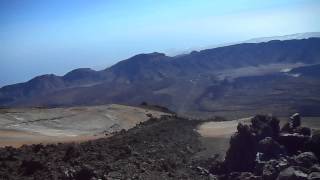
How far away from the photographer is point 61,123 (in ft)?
113

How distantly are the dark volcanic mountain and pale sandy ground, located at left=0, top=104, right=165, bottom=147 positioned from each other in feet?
157

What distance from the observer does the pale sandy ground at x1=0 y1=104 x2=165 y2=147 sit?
28642 millimetres

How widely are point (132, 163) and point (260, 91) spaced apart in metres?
97.0

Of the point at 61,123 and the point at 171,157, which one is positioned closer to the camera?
the point at 171,157

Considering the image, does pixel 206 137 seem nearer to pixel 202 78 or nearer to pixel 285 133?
pixel 285 133

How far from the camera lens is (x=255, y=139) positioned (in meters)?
30.1

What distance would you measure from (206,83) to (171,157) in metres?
105

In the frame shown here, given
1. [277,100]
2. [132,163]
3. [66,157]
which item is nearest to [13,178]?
[66,157]

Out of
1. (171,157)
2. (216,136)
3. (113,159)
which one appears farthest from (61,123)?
(113,159)

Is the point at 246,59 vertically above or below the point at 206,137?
above

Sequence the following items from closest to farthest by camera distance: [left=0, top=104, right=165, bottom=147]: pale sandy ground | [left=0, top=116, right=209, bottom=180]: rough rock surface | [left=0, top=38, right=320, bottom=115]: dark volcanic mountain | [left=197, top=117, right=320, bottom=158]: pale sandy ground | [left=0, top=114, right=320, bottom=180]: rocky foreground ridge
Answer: [left=0, top=116, right=209, bottom=180]: rough rock surface
[left=0, top=114, right=320, bottom=180]: rocky foreground ridge
[left=0, top=104, right=165, bottom=147]: pale sandy ground
[left=197, top=117, right=320, bottom=158]: pale sandy ground
[left=0, top=38, right=320, bottom=115]: dark volcanic mountain

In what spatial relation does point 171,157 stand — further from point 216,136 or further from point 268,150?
point 216,136

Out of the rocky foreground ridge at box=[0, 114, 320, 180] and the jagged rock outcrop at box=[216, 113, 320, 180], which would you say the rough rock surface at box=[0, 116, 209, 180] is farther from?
the jagged rock outcrop at box=[216, 113, 320, 180]

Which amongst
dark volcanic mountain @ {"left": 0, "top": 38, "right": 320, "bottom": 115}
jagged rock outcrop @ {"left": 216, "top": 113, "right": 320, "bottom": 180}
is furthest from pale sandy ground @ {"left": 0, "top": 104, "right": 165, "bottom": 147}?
dark volcanic mountain @ {"left": 0, "top": 38, "right": 320, "bottom": 115}
